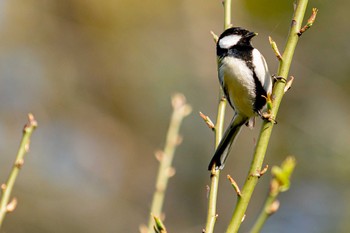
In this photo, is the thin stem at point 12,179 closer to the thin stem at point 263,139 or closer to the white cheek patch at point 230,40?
the thin stem at point 263,139

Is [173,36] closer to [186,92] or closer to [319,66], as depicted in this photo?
[186,92]

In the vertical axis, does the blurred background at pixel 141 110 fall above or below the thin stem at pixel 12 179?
above

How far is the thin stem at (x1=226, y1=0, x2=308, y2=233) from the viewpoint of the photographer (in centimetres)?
173

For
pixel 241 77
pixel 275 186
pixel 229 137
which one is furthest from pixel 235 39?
pixel 275 186

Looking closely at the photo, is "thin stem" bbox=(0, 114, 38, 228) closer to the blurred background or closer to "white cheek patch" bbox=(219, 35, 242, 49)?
"white cheek patch" bbox=(219, 35, 242, 49)

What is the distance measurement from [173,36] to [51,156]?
10.3 ft

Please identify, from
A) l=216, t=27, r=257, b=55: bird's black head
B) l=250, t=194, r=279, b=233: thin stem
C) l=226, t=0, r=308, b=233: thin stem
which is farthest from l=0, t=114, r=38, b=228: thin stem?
l=216, t=27, r=257, b=55: bird's black head

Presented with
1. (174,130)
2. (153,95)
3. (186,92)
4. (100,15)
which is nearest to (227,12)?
(174,130)

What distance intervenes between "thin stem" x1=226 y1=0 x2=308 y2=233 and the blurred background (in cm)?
746

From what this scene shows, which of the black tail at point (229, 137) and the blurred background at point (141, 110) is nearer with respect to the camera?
the black tail at point (229, 137)

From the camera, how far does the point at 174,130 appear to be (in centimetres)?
249

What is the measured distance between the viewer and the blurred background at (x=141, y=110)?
1024cm

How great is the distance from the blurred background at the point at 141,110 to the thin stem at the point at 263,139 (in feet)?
24.5

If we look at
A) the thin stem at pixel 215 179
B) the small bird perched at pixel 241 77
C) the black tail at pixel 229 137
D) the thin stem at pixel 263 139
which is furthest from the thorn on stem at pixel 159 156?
the thin stem at pixel 263 139
